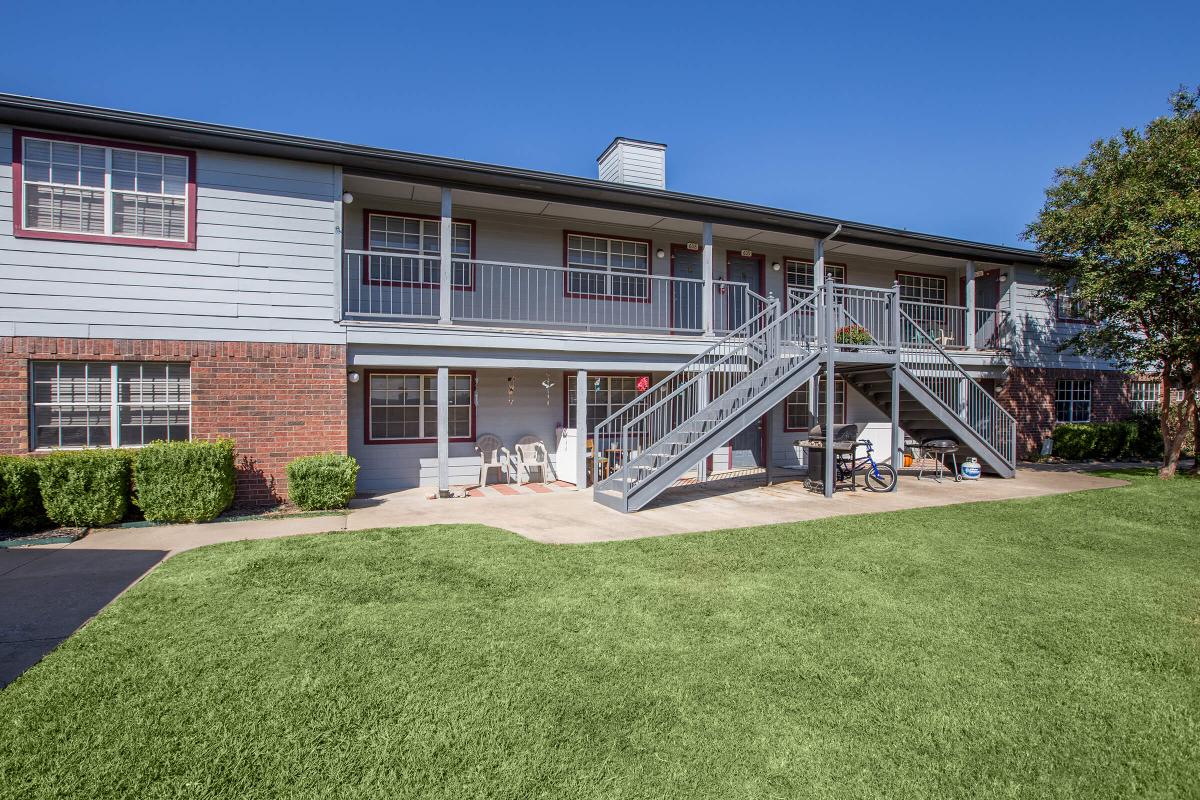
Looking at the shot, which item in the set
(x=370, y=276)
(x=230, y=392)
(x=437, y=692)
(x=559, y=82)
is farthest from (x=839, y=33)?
(x=437, y=692)

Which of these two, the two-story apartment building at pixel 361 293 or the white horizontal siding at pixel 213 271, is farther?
the two-story apartment building at pixel 361 293

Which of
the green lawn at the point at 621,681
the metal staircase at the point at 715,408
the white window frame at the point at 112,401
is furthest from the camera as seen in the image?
the metal staircase at the point at 715,408

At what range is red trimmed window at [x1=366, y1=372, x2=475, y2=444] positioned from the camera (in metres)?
11.3

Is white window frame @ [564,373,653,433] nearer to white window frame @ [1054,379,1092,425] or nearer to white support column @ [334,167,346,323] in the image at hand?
white support column @ [334,167,346,323]

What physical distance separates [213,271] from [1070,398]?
20369mm

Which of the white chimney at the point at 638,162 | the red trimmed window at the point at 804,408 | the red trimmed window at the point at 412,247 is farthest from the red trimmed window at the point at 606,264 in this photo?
the red trimmed window at the point at 804,408

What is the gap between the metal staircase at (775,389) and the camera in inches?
372

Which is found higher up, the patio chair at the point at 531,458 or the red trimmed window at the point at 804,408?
the red trimmed window at the point at 804,408

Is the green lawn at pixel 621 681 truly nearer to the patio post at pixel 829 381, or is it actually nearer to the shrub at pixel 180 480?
the shrub at pixel 180 480

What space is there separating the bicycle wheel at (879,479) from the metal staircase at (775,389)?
1454 mm

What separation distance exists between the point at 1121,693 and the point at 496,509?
23.9 feet

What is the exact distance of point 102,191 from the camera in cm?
855

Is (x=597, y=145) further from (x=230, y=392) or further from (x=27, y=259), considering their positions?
(x=27, y=259)

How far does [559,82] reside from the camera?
690 inches
